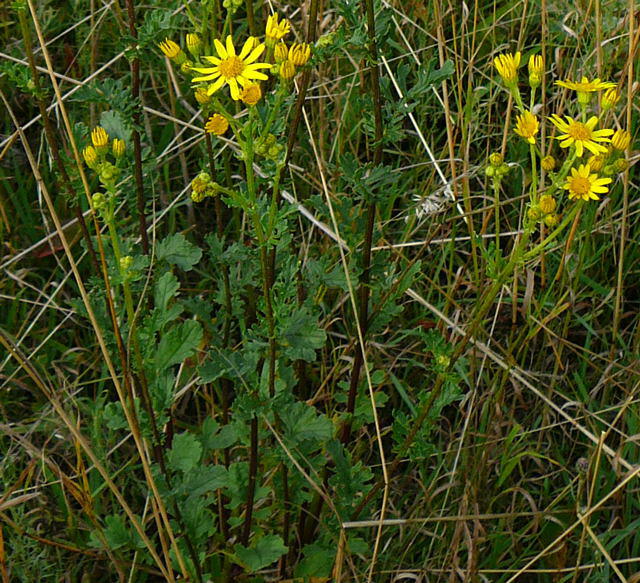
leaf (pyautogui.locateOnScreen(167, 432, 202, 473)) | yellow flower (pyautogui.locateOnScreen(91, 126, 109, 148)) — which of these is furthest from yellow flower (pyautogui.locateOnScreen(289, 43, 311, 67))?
leaf (pyautogui.locateOnScreen(167, 432, 202, 473))

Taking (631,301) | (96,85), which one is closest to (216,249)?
(96,85)

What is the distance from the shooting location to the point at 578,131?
1.55 meters

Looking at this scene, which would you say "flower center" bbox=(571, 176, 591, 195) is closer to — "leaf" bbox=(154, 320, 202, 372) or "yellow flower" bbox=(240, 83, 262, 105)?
"yellow flower" bbox=(240, 83, 262, 105)

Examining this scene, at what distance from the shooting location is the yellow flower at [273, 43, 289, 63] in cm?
146

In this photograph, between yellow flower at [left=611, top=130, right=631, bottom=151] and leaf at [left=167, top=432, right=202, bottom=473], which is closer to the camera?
yellow flower at [left=611, top=130, right=631, bottom=151]

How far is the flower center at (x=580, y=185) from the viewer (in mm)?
1521

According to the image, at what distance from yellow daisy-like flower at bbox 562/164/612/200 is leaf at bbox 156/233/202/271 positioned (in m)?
0.83

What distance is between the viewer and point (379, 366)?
2391 mm

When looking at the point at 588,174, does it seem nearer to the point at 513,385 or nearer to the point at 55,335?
the point at 513,385

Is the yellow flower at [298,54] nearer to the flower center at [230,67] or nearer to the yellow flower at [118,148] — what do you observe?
the flower center at [230,67]

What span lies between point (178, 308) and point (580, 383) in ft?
3.71

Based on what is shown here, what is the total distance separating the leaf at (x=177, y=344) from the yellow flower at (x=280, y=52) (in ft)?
1.95

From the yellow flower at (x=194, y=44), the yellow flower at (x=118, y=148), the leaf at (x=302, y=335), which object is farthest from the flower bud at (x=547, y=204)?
the yellow flower at (x=118, y=148)

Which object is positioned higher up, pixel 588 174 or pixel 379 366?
pixel 588 174
